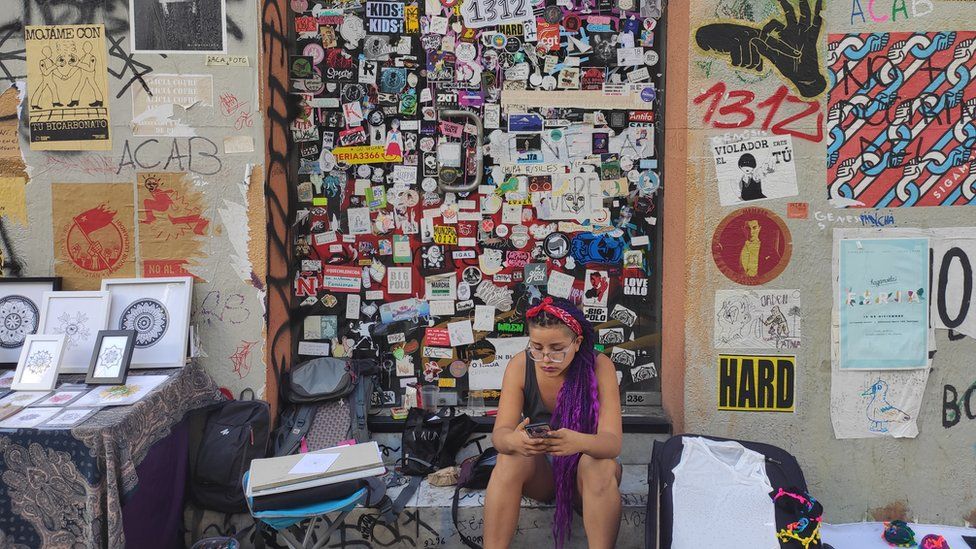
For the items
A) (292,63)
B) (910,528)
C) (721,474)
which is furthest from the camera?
(292,63)

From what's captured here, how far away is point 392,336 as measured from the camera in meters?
4.47

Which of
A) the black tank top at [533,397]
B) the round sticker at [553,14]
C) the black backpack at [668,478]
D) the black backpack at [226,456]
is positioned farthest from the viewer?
the round sticker at [553,14]

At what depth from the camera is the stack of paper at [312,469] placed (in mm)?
2900

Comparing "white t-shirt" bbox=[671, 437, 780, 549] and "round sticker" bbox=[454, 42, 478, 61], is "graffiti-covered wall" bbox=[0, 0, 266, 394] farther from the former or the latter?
"white t-shirt" bbox=[671, 437, 780, 549]

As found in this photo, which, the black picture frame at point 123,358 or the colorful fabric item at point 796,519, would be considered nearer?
the colorful fabric item at point 796,519

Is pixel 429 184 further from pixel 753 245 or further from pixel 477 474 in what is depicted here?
pixel 753 245

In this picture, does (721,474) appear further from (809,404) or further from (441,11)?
(441,11)

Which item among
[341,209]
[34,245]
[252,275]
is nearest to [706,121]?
[341,209]

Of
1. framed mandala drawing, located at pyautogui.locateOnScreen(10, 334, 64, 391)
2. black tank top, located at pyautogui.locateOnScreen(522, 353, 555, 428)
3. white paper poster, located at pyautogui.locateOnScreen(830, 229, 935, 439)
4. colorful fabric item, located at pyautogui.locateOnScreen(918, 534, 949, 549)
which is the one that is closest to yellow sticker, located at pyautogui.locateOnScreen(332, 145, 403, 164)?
black tank top, located at pyautogui.locateOnScreen(522, 353, 555, 428)

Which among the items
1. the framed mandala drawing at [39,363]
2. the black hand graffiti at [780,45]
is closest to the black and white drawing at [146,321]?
the framed mandala drawing at [39,363]

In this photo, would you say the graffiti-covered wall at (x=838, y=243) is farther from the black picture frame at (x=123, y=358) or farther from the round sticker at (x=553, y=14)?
the black picture frame at (x=123, y=358)

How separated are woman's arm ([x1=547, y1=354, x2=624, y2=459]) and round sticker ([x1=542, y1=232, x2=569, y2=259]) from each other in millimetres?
1025

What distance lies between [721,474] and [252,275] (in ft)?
8.90

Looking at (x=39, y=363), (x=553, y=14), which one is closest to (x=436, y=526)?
(x=39, y=363)
